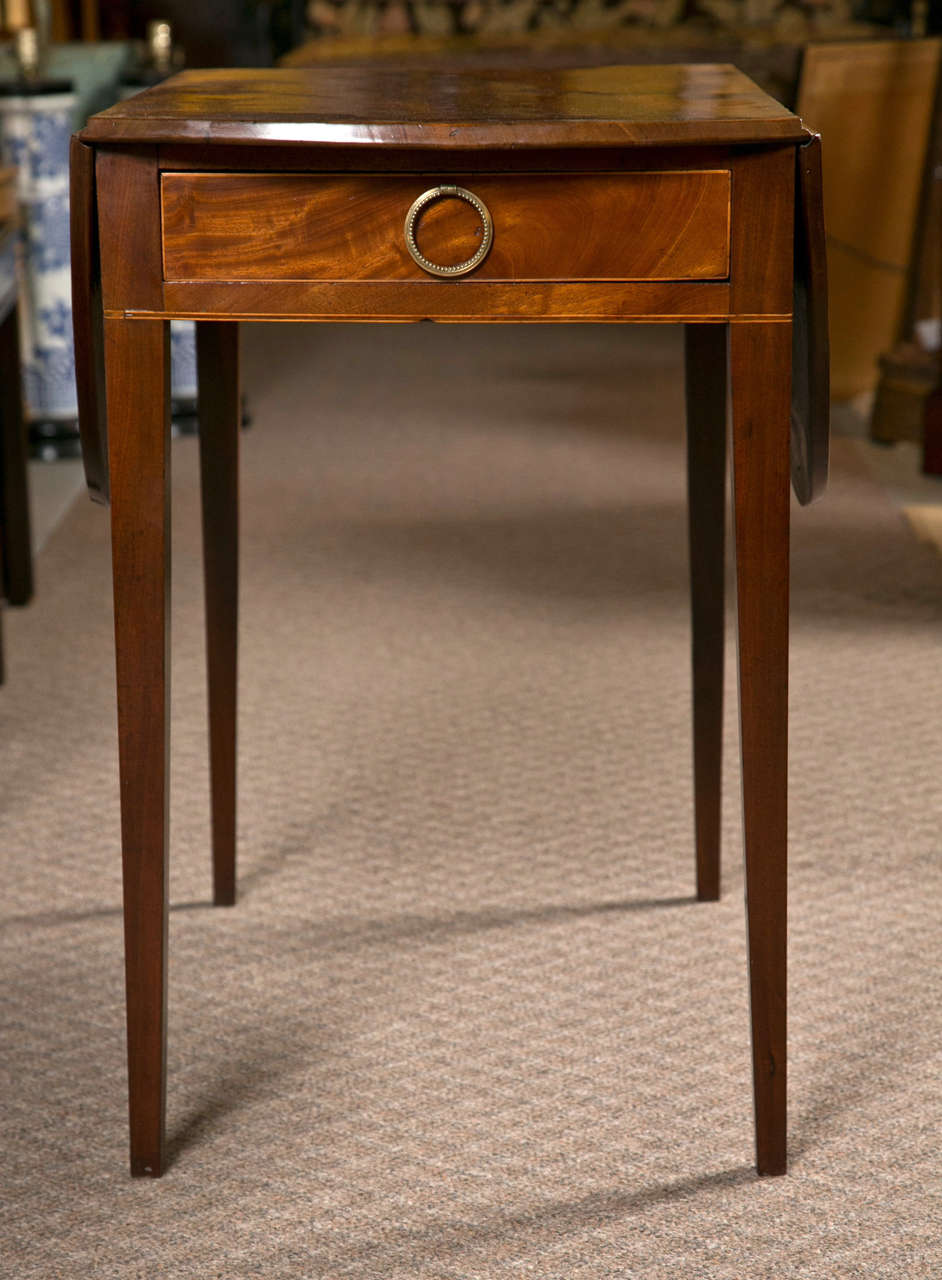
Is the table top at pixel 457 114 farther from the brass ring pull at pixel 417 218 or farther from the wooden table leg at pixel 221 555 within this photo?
the wooden table leg at pixel 221 555

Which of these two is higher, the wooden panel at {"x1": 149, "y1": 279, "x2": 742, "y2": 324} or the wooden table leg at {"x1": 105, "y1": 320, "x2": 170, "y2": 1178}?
the wooden panel at {"x1": 149, "y1": 279, "x2": 742, "y2": 324}

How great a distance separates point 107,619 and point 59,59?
221 cm

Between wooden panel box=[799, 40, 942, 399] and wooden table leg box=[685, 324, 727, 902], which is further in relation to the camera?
wooden panel box=[799, 40, 942, 399]

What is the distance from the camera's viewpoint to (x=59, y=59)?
13.5ft

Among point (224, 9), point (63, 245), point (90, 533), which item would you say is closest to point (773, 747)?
point (90, 533)

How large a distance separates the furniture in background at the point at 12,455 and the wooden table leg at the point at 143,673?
3.76 feet

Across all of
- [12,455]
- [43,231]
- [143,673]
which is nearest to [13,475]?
[12,455]

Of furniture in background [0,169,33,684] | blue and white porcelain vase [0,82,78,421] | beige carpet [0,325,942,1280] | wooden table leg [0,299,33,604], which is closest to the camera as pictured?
beige carpet [0,325,942,1280]

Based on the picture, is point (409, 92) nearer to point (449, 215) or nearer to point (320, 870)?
point (449, 215)

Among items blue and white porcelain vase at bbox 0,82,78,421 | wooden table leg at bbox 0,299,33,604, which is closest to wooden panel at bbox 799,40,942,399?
Answer: blue and white porcelain vase at bbox 0,82,78,421

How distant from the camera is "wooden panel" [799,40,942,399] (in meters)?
3.94

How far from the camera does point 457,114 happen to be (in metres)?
1.05

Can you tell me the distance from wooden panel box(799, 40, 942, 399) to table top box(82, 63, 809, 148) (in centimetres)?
290

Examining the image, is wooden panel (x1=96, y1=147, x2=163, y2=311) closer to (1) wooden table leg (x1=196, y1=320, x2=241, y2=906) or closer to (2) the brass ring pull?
(2) the brass ring pull
